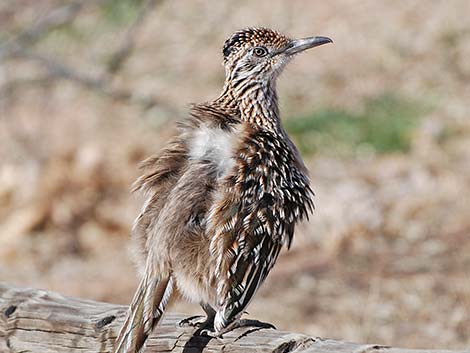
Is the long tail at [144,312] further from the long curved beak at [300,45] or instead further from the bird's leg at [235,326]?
the long curved beak at [300,45]

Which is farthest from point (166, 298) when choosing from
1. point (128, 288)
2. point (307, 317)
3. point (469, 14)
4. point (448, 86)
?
point (469, 14)

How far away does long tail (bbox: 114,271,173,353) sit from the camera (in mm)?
3908

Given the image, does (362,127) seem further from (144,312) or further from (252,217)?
(144,312)

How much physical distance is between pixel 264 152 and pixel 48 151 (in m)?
7.19

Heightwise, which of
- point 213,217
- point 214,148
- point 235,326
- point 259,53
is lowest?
point 235,326

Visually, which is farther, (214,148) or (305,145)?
(305,145)

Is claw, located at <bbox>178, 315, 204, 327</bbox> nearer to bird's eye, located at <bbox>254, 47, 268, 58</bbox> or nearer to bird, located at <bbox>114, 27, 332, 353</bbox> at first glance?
bird, located at <bbox>114, 27, 332, 353</bbox>

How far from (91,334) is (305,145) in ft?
25.1

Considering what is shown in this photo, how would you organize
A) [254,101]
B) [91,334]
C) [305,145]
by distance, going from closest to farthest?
[91,334] < [254,101] < [305,145]

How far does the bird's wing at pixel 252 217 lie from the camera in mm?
4254

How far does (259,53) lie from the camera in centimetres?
560

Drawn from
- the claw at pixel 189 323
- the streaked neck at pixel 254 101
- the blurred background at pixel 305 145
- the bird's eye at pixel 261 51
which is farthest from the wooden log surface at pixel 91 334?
the blurred background at pixel 305 145

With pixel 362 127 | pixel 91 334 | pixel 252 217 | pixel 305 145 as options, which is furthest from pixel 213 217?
pixel 362 127

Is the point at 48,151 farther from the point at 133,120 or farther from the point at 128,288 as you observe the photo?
the point at 128,288
